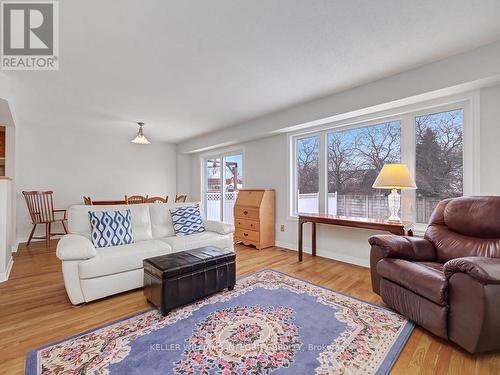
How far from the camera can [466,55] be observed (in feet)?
7.38

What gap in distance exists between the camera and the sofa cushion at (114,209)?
268 cm

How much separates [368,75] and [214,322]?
300cm

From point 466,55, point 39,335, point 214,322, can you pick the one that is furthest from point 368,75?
point 39,335

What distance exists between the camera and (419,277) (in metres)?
1.78

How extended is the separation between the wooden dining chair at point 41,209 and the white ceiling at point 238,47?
67.4 inches

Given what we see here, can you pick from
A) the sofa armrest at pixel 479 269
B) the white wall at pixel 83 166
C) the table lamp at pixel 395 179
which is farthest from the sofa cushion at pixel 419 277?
the white wall at pixel 83 166

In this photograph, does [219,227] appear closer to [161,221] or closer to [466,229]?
[161,221]

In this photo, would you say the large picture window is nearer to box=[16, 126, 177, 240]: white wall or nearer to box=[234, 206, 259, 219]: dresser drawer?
box=[234, 206, 259, 219]: dresser drawer

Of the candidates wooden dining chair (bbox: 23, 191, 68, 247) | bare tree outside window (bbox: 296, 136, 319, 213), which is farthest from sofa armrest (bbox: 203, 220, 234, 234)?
wooden dining chair (bbox: 23, 191, 68, 247)

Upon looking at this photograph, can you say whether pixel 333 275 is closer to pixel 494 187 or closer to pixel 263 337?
pixel 263 337

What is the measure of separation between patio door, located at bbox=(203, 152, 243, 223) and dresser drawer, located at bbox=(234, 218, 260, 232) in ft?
3.30

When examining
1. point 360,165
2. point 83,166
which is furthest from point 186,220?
point 83,166

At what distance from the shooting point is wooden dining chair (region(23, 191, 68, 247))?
4195 millimetres

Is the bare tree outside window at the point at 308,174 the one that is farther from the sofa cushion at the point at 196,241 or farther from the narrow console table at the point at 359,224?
the sofa cushion at the point at 196,241
